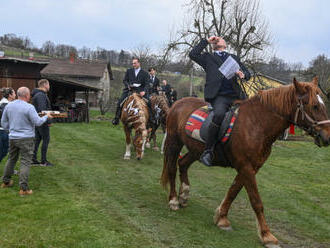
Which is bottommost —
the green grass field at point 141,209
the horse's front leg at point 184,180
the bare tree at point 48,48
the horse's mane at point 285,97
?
the green grass field at point 141,209

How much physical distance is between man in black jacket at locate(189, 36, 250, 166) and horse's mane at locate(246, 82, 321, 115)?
0.51 meters

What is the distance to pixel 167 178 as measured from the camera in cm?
605

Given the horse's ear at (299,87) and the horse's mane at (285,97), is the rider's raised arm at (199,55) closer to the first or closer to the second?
the horse's mane at (285,97)

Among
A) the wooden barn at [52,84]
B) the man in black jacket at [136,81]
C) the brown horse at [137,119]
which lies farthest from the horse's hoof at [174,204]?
the wooden barn at [52,84]

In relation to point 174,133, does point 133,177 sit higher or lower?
lower

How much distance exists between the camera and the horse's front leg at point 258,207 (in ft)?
13.9

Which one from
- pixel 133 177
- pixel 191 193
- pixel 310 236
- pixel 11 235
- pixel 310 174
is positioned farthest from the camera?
pixel 310 174

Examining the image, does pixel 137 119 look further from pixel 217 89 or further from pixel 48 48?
pixel 48 48

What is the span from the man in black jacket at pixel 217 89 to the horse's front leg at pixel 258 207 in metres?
0.61

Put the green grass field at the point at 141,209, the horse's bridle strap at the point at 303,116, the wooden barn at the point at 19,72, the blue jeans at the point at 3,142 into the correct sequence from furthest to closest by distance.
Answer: the wooden barn at the point at 19,72
the blue jeans at the point at 3,142
the green grass field at the point at 141,209
the horse's bridle strap at the point at 303,116

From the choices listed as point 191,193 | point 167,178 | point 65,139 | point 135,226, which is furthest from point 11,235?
point 65,139

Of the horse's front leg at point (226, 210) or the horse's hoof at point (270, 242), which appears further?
the horse's front leg at point (226, 210)

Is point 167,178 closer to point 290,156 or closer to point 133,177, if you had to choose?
point 133,177

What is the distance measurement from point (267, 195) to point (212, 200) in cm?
133
